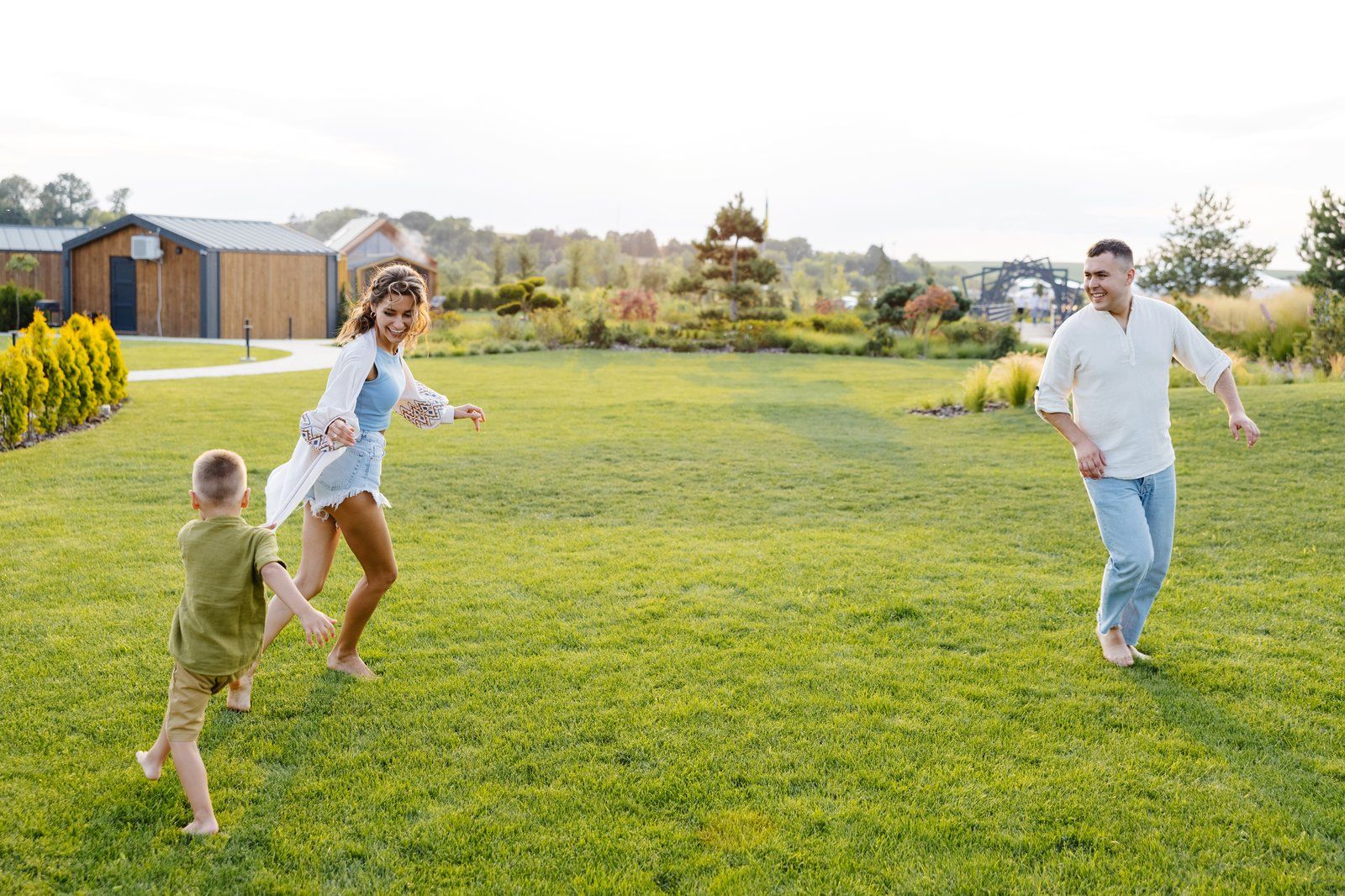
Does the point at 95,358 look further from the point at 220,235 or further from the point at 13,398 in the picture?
the point at 220,235

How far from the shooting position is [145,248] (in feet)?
91.3

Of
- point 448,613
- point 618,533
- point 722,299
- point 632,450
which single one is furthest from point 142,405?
point 722,299

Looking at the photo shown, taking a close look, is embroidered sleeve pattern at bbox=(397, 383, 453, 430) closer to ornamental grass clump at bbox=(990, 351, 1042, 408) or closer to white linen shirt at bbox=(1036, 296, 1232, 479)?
white linen shirt at bbox=(1036, 296, 1232, 479)

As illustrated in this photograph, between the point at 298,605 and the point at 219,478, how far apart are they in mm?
495

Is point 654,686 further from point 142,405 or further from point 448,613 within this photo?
point 142,405

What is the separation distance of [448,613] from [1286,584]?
4689 millimetres

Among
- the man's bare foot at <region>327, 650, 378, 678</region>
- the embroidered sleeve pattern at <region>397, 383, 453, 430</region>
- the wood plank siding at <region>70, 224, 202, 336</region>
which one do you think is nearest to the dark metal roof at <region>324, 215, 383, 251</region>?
the wood plank siding at <region>70, 224, 202, 336</region>

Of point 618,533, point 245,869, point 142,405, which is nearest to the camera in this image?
point 245,869

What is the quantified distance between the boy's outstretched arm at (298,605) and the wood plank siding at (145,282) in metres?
28.0

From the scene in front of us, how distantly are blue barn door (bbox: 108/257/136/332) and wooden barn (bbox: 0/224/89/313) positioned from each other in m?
4.42

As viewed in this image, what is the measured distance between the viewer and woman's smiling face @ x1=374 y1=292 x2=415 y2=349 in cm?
391

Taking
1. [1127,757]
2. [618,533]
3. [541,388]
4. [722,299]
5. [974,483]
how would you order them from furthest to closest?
[722,299] < [541,388] < [974,483] < [618,533] < [1127,757]

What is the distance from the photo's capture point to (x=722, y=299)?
3062 centimetres

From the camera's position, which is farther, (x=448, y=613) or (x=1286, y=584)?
(x=1286, y=584)
